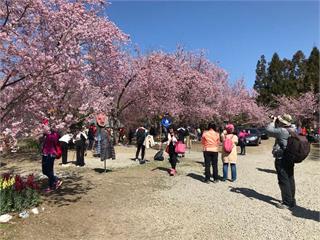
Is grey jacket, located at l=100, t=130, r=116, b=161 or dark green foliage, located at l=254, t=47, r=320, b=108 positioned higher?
dark green foliage, located at l=254, t=47, r=320, b=108

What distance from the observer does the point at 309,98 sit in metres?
54.8

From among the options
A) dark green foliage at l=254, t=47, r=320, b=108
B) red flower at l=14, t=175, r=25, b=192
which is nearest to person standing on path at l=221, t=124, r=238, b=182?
red flower at l=14, t=175, r=25, b=192

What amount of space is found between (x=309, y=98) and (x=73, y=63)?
52176 millimetres

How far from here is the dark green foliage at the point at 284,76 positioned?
62078 millimetres

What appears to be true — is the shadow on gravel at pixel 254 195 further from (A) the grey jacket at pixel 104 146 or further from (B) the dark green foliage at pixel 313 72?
(B) the dark green foliage at pixel 313 72

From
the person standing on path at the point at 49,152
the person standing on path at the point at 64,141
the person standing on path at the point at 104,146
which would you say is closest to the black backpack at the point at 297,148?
the person standing on path at the point at 49,152

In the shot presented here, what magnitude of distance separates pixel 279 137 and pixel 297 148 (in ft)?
1.99

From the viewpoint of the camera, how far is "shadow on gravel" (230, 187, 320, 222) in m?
7.38

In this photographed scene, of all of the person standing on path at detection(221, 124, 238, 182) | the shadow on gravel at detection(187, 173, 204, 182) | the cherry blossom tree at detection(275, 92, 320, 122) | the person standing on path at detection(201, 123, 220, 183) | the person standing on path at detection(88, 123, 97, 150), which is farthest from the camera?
the cherry blossom tree at detection(275, 92, 320, 122)

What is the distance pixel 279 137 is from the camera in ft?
26.8

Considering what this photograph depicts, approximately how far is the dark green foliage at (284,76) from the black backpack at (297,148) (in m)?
54.9

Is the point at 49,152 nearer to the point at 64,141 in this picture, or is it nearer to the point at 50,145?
the point at 50,145

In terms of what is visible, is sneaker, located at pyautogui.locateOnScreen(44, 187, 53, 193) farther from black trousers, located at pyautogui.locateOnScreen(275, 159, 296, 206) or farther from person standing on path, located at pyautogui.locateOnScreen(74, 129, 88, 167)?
black trousers, located at pyautogui.locateOnScreen(275, 159, 296, 206)

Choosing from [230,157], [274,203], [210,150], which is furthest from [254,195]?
[230,157]
